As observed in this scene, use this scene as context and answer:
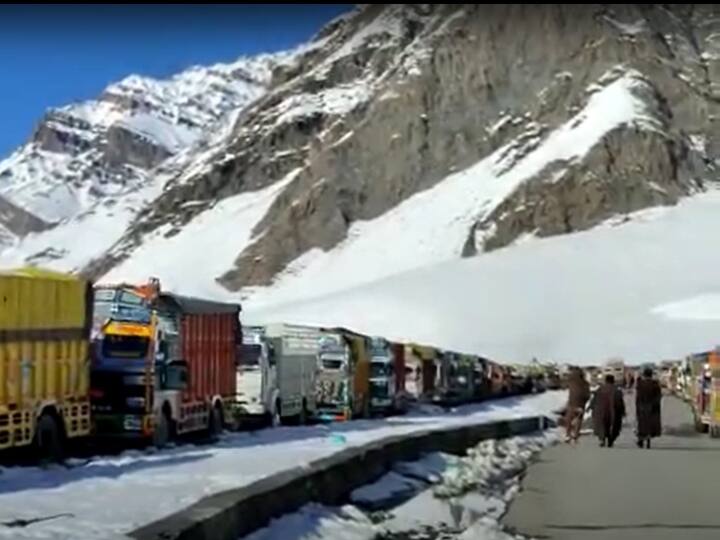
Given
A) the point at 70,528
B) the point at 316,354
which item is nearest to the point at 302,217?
the point at 316,354

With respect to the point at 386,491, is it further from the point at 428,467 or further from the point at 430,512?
the point at 428,467

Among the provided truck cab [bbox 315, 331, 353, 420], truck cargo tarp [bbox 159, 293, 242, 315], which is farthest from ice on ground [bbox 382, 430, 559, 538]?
truck cab [bbox 315, 331, 353, 420]

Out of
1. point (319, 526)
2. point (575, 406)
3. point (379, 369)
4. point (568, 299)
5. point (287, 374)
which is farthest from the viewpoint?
point (568, 299)

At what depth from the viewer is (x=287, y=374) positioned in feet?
112

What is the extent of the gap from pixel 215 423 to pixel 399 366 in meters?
22.1

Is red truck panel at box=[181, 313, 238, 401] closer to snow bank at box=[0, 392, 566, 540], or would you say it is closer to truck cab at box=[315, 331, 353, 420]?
snow bank at box=[0, 392, 566, 540]

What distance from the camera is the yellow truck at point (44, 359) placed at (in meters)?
19.0

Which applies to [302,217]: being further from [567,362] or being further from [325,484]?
[325,484]

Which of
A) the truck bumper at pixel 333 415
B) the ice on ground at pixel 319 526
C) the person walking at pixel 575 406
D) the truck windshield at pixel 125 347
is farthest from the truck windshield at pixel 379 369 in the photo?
the ice on ground at pixel 319 526

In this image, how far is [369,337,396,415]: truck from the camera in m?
43.2

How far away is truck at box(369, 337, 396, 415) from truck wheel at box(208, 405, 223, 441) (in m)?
14.2

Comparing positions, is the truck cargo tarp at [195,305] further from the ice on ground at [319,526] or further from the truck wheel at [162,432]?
the ice on ground at [319,526]

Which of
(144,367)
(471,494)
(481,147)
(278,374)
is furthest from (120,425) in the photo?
(481,147)

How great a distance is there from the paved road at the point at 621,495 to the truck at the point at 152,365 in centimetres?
501
